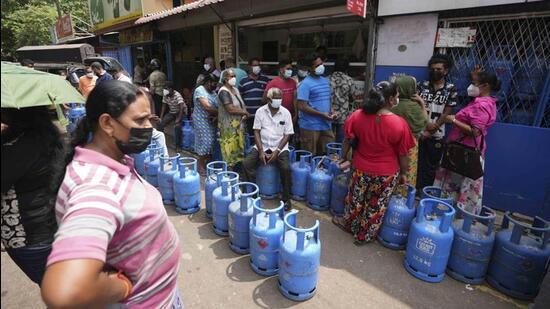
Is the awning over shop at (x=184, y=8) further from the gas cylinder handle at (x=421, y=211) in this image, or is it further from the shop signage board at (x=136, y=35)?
the gas cylinder handle at (x=421, y=211)

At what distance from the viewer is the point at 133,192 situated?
1.05 m

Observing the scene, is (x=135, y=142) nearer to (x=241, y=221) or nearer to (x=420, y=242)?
(x=241, y=221)

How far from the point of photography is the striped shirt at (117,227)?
83 centimetres

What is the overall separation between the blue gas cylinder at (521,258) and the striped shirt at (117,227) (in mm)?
2819

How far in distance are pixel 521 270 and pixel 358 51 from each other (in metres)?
5.14

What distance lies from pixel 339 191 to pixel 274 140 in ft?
3.69

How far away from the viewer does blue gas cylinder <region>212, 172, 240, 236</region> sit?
3445 millimetres

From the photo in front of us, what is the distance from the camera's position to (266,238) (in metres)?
2.81

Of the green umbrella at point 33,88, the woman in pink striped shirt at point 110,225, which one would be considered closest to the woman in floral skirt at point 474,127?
the woman in pink striped shirt at point 110,225

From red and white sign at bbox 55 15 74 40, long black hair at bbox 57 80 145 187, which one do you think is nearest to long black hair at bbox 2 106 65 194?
long black hair at bbox 57 80 145 187

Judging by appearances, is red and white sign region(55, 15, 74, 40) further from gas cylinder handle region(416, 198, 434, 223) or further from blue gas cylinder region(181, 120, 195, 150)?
gas cylinder handle region(416, 198, 434, 223)

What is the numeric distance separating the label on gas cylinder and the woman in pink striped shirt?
233cm

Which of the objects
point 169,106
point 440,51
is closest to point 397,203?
point 440,51

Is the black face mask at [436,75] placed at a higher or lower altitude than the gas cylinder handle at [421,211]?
higher
